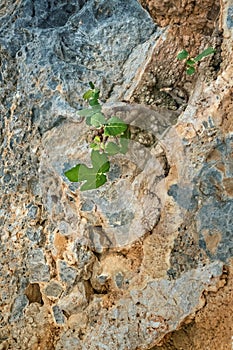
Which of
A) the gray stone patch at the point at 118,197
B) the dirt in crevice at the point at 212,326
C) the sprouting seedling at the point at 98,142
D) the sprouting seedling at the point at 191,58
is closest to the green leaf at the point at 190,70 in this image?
the sprouting seedling at the point at 191,58

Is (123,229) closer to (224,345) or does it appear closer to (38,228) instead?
(38,228)

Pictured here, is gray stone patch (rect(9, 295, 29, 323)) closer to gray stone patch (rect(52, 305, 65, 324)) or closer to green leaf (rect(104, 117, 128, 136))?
gray stone patch (rect(52, 305, 65, 324))

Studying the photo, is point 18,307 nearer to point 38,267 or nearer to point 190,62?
point 38,267

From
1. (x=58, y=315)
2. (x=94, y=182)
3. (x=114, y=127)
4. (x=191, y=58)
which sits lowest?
(x=58, y=315)

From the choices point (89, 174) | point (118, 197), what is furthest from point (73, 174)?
point (118, 197)

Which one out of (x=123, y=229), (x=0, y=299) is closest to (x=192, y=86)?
(x=123, y=229)

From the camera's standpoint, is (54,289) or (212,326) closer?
(212,326)

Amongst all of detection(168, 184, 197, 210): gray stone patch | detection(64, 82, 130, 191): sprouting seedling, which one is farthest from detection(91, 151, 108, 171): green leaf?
detection(168, 184, 197, 210): gray stone patch

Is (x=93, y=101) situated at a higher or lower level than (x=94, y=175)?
higher
